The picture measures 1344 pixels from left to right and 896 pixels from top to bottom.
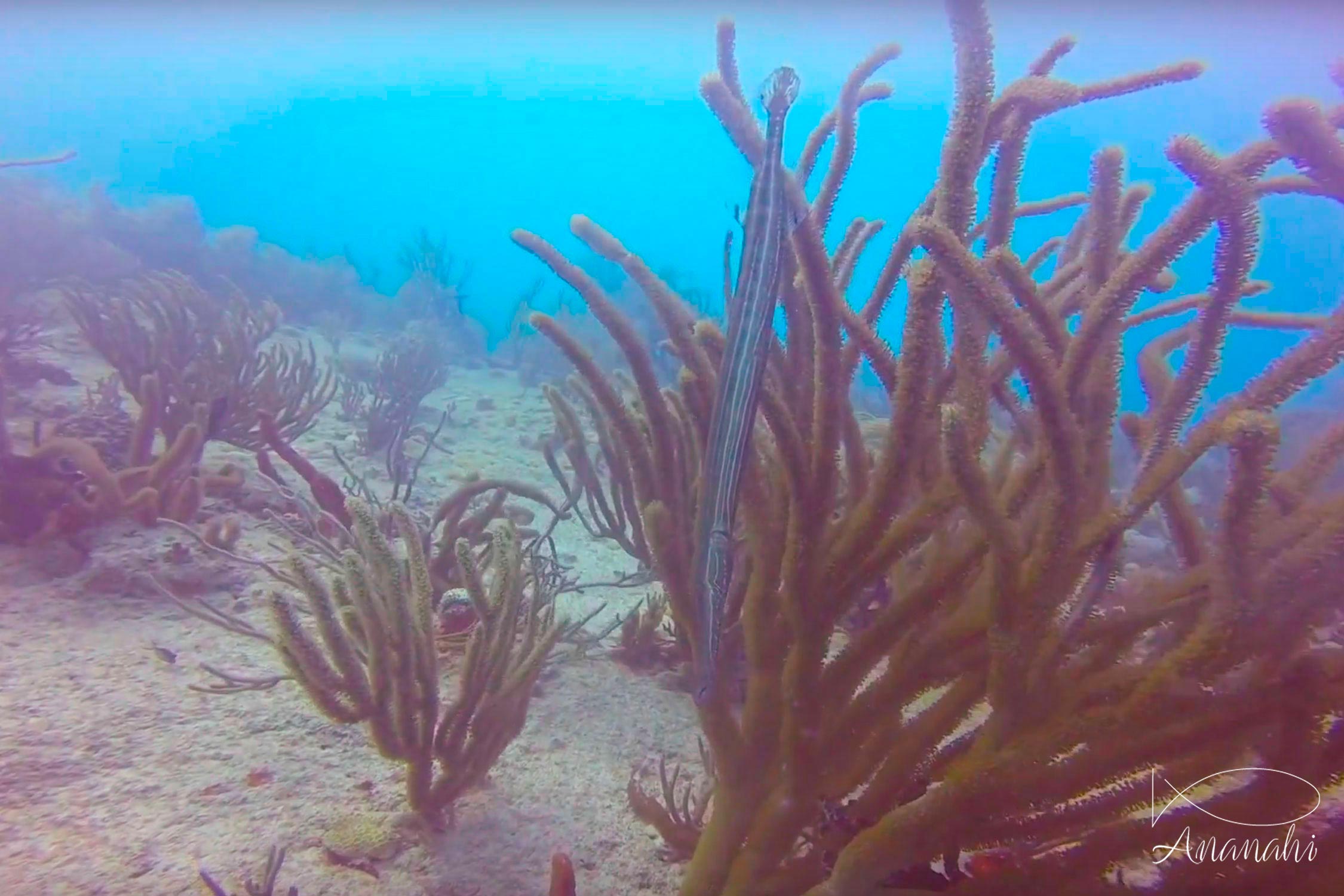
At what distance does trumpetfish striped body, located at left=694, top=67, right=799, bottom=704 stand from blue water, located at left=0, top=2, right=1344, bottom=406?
17611 millimetres

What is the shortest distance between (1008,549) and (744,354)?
79cm

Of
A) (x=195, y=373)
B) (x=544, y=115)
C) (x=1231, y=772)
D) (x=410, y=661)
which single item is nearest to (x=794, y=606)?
(x=1231, y=772)

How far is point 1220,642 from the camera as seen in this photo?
1.55m

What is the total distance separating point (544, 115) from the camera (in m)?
73.2

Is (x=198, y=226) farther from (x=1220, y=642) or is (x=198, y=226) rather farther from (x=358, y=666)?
(x=1220, y=642)

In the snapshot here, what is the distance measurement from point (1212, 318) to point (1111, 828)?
1.32 metres

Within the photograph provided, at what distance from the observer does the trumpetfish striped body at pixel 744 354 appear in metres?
1.62

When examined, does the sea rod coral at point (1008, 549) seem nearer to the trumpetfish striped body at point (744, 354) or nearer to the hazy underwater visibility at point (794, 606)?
the hazy underwater visibility at point (794, 606)

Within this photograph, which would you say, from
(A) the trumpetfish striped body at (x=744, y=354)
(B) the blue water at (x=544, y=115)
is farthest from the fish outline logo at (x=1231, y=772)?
(B) the blue water at (x=544, y=115)

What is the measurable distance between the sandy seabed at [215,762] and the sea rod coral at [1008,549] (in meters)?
0.83

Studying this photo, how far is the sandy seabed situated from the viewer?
225 centimetres

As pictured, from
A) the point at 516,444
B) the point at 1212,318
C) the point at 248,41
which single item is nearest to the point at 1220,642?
the point at 1212,318

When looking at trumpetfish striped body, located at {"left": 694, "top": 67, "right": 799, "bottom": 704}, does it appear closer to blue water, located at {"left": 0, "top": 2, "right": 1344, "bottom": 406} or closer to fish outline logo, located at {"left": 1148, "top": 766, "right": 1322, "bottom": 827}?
fish outline logo, located at {"left": 1148, "top": 766, "right": 1322, "bottom": 827}

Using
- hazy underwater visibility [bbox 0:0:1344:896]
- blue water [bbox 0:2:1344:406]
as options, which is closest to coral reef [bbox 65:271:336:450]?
hazy underwater visibility [bbox 0:0:1344:896]
